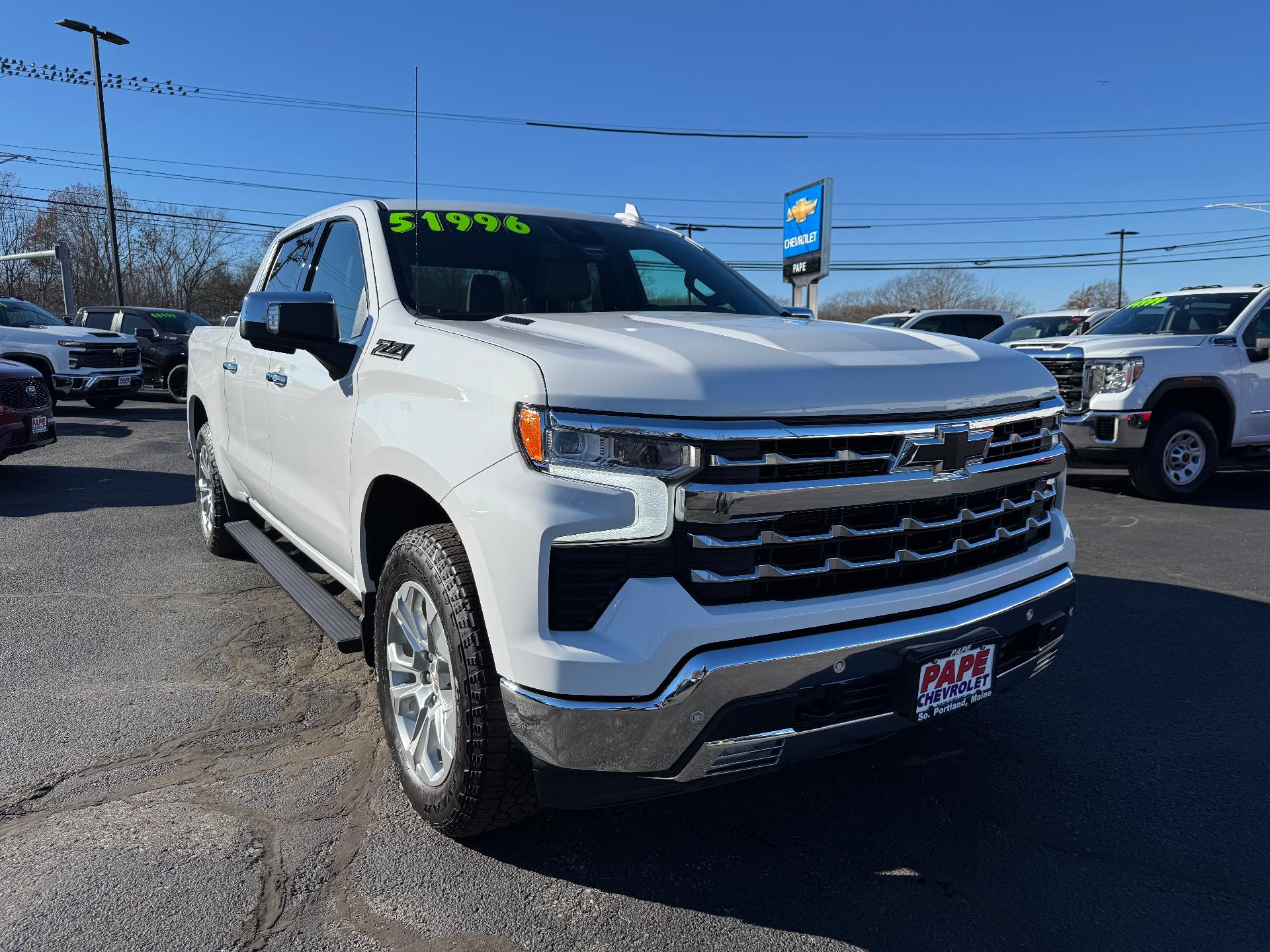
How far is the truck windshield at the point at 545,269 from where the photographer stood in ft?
10.8

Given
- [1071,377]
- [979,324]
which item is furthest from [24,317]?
[979,324]

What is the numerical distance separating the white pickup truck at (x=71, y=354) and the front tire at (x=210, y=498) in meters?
10.2

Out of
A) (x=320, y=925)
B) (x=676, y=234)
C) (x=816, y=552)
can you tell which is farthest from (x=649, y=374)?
(x=676, y=234)

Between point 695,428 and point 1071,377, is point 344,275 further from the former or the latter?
point 1071,377

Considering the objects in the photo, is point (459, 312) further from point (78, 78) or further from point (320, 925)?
point (78, 78)

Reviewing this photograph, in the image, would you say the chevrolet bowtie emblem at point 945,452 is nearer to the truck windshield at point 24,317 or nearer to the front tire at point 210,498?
the front tire at point 210,498

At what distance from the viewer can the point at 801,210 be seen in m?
15.8

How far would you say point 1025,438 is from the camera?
8.72 ft

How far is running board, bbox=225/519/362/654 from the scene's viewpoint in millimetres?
3057

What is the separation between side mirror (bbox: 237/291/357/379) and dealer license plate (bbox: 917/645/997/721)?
6.93 feet

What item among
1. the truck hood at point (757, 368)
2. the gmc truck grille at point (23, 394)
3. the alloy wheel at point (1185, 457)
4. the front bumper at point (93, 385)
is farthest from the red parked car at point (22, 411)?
the alloy wheel at point (1185, 457)

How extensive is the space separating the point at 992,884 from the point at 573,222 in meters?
3.00

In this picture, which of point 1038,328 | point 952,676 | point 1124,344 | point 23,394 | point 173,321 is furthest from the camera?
point 173,321

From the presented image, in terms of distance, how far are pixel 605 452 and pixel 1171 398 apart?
7857 mm
